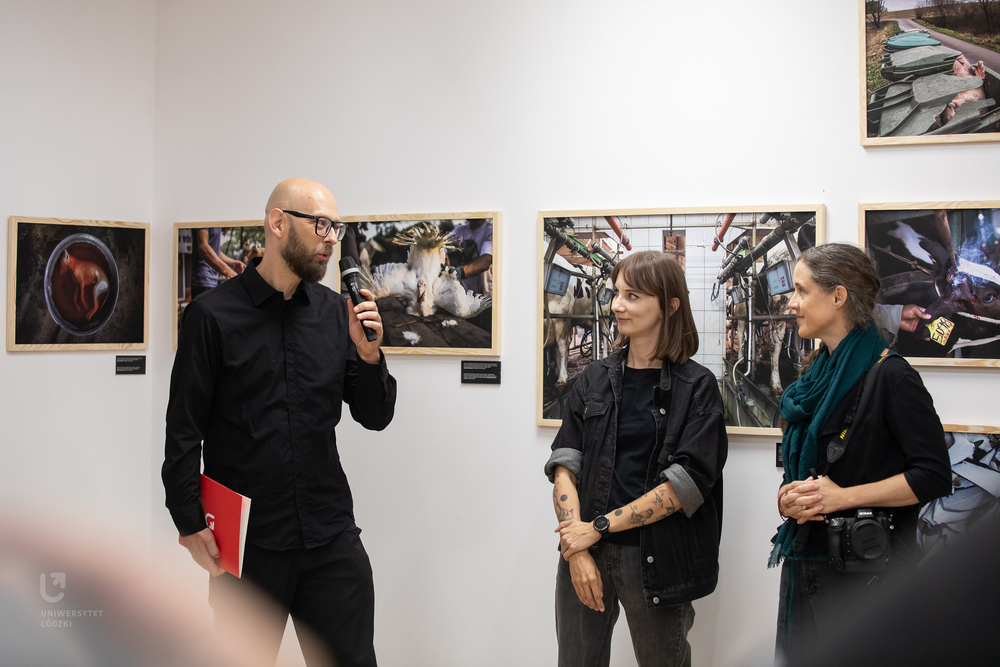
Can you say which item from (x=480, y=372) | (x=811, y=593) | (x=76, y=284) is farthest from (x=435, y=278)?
(x=811, y=593)

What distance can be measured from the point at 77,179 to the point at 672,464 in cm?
330

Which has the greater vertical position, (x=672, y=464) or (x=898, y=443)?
(x=898, y=443)

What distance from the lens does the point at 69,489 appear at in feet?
11.3

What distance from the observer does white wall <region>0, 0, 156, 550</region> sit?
331cm

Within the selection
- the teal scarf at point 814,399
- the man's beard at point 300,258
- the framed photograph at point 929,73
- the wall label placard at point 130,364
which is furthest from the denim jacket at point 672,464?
the wall label placard at point 130,364

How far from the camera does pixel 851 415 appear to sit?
2.10m

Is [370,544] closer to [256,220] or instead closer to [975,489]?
[256,220]

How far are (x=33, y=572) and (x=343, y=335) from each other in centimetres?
207

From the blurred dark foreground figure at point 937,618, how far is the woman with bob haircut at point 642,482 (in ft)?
6.56

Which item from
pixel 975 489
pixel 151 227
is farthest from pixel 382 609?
pixel 975 489

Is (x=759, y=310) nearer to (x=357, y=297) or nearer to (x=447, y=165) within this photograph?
(x=447, y=165)

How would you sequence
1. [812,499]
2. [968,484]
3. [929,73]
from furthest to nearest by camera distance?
[929,73], [968,484], [812,499]

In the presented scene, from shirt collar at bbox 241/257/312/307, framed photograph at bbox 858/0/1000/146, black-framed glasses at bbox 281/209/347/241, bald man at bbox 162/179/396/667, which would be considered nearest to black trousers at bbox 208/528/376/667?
bald man at bbox 162/179/396/667

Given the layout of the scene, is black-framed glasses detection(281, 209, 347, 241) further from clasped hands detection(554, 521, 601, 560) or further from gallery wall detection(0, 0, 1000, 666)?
clasped hands detection(554, 521, 601, 560)
